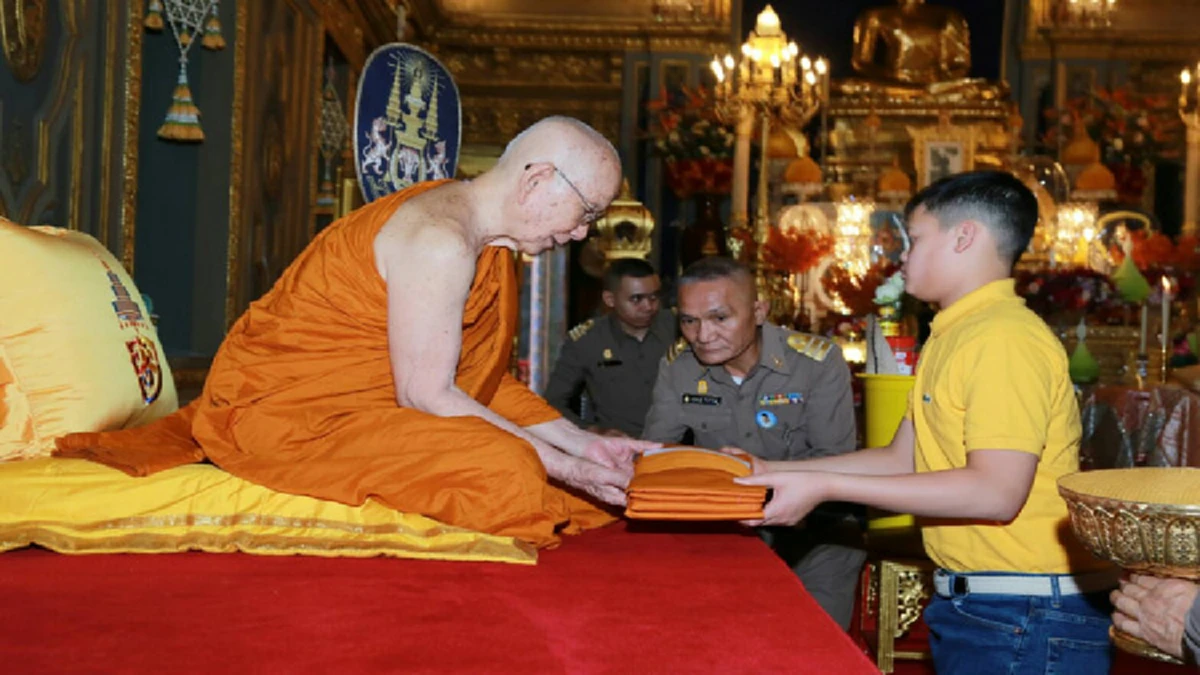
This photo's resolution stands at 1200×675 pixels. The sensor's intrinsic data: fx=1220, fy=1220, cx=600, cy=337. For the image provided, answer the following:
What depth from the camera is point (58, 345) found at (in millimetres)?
2621

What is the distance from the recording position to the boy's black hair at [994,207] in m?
2.02

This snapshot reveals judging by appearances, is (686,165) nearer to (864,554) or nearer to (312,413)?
(864,554)

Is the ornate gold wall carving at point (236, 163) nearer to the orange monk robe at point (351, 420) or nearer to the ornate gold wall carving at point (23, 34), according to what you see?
the ornate gold wall carving at point (23, 34)

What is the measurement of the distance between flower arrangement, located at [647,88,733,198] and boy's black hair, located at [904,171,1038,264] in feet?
25.7

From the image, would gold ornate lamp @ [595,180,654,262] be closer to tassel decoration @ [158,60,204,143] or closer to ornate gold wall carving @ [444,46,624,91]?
ornate gold wall carving @ [444,46,624,91]

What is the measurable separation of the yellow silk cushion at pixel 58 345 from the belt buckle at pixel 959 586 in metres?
1.85

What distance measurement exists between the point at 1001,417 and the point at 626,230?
7308 millimetres

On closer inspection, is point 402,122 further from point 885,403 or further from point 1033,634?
point 1033,634

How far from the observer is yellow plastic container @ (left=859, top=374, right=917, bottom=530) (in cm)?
326

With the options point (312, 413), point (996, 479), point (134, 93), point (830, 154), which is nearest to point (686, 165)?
point (830, 154)

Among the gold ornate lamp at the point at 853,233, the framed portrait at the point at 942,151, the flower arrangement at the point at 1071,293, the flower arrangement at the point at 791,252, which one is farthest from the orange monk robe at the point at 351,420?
the framed portrait at the point at 942,151

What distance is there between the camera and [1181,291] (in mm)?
6863

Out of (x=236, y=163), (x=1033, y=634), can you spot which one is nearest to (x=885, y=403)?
(x=1033, y=634)

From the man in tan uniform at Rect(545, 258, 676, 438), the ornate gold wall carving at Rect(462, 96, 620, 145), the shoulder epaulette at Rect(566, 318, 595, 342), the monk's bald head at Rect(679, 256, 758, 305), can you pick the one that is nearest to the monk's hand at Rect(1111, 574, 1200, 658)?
the monk's bald head at Rect(679, 256, 758, 305)
